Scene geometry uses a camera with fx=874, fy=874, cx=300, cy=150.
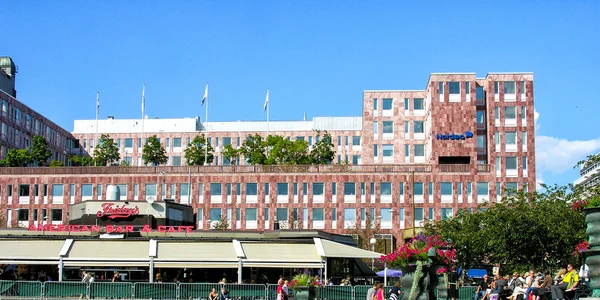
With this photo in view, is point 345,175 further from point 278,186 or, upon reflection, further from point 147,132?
point 147,132

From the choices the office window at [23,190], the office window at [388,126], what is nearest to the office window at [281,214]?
the office window at [388,126]

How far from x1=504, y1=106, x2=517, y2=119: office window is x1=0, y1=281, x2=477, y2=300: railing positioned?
5248cm

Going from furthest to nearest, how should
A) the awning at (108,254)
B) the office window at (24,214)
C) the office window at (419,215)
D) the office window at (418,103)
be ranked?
the office window at (418,103) → the office window at (24,214) → the office window at (419,215) → the awning at (108,254)

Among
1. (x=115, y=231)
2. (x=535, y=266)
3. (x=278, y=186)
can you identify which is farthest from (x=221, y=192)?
(x=535, y=266)

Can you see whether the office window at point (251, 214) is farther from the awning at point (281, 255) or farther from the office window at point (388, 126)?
the awning at point (281, 255)

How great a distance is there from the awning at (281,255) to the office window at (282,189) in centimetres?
3756

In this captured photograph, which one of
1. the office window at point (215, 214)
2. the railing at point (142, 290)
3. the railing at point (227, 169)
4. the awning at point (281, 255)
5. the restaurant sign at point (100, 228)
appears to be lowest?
the railing at point (142, 290)

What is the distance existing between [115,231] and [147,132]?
7955 centimetres

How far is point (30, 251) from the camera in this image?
161ft

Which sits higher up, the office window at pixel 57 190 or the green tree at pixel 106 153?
the green tree at pixel 106 153

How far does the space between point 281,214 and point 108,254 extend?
41.1m

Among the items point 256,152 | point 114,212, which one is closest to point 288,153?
point 256,152

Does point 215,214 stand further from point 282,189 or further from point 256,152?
point 256,152

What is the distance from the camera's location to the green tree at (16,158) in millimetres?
100062
